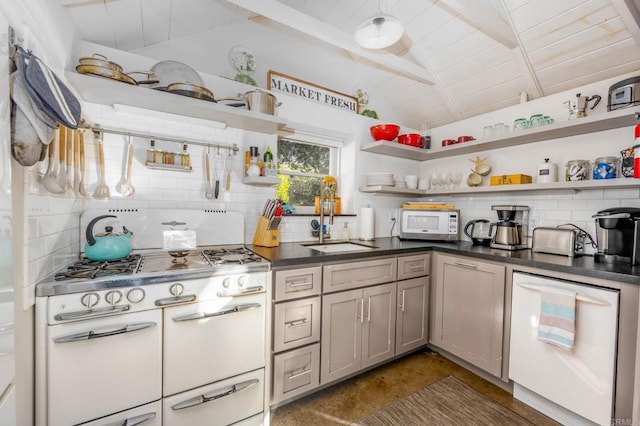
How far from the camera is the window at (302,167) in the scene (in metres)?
2.63

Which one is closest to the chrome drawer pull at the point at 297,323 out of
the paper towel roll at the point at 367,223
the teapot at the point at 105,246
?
the teapot at the point at 105,246

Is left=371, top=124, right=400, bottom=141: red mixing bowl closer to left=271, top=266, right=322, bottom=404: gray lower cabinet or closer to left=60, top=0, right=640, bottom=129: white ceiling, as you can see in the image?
left=60, top=0, right=640, bottom=129: white ceiling

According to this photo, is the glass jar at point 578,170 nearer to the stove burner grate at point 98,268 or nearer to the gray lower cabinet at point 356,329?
the gray lower cabinet at point 356,329

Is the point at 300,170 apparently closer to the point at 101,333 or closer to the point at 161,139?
the point at 161,139

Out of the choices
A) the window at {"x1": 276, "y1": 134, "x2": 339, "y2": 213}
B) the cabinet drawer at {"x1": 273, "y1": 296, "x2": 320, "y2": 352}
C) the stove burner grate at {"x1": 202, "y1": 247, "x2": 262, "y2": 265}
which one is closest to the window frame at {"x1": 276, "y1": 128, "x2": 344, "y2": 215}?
the window at {"x1": 276, "y1": 134, "x2": 339, "y2": 213}

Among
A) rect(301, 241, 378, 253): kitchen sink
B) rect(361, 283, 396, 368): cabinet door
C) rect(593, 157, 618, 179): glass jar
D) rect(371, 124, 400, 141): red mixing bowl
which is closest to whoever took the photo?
rect(593, 157, 618, 179): glass jar

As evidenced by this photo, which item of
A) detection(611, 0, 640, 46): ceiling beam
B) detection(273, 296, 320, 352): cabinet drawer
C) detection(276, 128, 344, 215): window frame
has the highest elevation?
detection(611, 0, 640, 46): ceiling beam

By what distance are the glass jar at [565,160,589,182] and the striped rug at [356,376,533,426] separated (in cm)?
170

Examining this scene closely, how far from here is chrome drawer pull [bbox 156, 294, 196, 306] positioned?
4.25 ft

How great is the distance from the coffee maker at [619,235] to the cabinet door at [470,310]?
24.7 inches

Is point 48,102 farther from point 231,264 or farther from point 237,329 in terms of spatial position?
point 237,329

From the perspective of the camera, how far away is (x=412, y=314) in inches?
89.7

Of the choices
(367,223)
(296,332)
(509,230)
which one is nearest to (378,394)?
(296,332)

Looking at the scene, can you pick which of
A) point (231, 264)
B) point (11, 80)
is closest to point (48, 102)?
point (11, 80)
